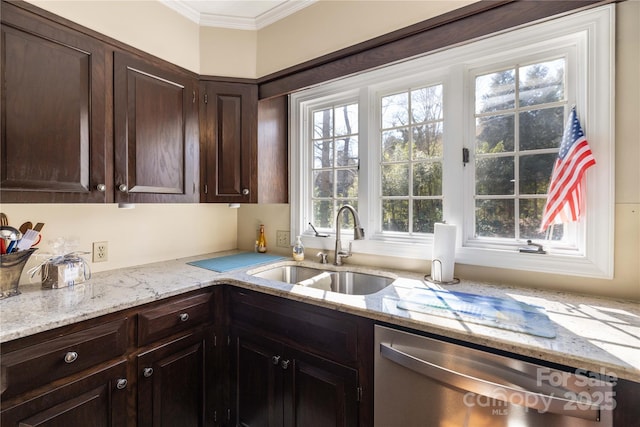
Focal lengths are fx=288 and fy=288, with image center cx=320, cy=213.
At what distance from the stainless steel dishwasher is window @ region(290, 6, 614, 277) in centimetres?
66

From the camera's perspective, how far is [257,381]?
1461 mm

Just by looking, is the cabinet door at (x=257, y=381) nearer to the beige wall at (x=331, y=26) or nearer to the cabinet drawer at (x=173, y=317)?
the cabinet drawer at (x=173, y=317)

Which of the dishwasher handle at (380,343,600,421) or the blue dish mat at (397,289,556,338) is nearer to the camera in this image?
the dishwasher handle at (380,343,600,421)

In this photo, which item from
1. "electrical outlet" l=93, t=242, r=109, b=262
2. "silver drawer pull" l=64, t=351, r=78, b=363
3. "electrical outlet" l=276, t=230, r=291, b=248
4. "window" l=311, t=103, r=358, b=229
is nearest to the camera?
"silver drawer pull" l=64, t=351, r=78, b=363

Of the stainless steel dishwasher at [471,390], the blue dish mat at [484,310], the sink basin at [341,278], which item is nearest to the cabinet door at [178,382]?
the sink basin at [341,278]

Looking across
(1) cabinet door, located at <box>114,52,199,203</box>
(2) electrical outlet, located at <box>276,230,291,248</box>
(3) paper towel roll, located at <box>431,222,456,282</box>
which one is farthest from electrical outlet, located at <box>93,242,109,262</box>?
(3) paper towel roll, located at <box>431,222,456,282</box>

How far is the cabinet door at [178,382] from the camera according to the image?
1268mm

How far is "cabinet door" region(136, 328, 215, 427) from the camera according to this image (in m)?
1.27

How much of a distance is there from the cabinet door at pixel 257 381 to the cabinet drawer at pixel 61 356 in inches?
21.5

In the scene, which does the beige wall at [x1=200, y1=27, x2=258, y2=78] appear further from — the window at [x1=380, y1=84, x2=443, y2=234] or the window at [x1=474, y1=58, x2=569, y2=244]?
the window at [x1=474, y1=58, x2=569, y2=244]

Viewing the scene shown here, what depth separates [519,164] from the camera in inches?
55.8

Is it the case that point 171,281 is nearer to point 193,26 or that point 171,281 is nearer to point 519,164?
point 193,26

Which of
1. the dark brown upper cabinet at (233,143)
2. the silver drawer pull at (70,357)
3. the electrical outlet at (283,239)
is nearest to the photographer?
the silver drawer pull at (70,357)

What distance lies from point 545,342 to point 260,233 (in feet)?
6.07
